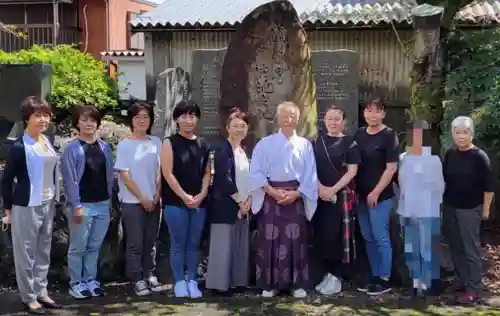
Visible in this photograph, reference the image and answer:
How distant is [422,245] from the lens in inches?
213

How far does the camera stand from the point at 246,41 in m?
6.84

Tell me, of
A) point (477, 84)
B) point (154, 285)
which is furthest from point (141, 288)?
point (477, 84)

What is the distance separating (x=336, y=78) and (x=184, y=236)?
11.4 feet

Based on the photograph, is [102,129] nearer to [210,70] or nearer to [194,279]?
[210,70]

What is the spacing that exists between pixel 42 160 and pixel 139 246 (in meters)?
1.16

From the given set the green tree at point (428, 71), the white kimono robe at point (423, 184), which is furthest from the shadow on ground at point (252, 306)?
the green tree at point (428, 71)

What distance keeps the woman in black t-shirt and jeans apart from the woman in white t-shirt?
1.81 metres

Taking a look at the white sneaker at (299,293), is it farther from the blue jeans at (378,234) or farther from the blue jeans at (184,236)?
the blue jeans at (184,236)

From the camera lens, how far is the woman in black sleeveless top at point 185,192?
5.38 m

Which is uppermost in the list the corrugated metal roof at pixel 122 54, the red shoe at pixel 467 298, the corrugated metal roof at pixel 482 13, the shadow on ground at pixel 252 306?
the corrugated metal roof at pixel 122 54

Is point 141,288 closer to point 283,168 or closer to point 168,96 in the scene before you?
point 283,168

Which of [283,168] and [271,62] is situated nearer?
[283,168]

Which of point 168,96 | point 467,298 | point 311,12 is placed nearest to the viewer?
point 467,298

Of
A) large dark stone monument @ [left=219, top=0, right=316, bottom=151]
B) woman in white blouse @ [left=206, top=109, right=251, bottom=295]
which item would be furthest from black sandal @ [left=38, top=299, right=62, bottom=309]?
large dark stone monument @ [left=219, top=0, right=316, bottom=151]
